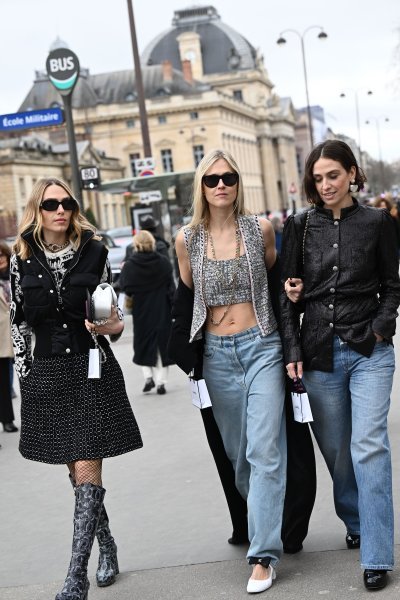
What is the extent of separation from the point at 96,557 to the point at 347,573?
1.56 m

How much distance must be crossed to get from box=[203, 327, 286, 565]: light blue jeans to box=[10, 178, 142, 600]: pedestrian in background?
426mm

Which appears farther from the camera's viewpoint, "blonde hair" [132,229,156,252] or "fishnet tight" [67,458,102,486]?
"blonde hair" [132,229,156,252]

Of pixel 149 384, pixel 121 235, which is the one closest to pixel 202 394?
pixel 149 384

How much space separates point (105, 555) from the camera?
19.4 feet

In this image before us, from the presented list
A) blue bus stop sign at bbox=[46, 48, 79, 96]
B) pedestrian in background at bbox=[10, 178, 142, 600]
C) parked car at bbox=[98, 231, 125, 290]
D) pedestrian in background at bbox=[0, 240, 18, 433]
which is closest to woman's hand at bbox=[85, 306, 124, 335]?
pedestrian in background at bbox=[10, 178, 142, 600]

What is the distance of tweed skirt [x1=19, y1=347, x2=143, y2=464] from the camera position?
5574mm

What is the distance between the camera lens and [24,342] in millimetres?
5801

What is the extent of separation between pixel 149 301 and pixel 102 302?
8.36 metres

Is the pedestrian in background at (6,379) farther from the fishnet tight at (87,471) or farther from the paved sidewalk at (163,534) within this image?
the fishnet tight at (87,471)

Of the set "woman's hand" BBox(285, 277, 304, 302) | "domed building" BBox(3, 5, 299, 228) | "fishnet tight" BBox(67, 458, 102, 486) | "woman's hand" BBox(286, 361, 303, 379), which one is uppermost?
"domed building" BBox(3, 5, 299, 228)

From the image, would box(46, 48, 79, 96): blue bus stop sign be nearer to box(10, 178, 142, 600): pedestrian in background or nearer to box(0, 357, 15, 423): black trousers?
box(0, 357, 15, 423): black trousers

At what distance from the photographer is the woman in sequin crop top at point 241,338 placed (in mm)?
5457

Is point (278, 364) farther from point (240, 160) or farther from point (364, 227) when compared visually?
point (240, 160)

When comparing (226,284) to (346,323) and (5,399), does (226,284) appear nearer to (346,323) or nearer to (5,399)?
(346,323)
